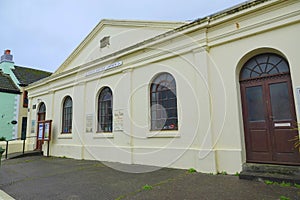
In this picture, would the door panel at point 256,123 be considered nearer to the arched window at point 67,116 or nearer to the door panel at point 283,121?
the door panel at point 283,121

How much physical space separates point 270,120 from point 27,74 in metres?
20.2

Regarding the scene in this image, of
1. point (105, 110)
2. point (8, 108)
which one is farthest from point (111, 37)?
point (8, 108)

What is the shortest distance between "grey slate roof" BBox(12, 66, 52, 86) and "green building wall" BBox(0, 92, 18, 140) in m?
1.53

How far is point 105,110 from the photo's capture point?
9086 mm

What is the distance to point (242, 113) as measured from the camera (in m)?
5.70

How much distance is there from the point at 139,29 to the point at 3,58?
15.9 m

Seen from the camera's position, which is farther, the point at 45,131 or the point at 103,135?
the point at 45,131

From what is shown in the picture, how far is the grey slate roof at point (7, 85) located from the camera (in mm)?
16602

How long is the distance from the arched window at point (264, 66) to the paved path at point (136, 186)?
270 cm

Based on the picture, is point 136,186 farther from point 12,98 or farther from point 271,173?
point 12,98

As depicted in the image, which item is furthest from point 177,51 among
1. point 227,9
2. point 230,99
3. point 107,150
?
point 107,150

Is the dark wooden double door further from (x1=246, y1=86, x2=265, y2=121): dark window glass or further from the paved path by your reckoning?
the paved path

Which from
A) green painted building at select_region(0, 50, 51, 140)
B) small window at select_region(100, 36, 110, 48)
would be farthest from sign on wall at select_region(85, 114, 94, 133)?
green painted building at select_region(0, 50, 51, 140)

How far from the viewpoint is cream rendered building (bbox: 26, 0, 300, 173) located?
204 inches
